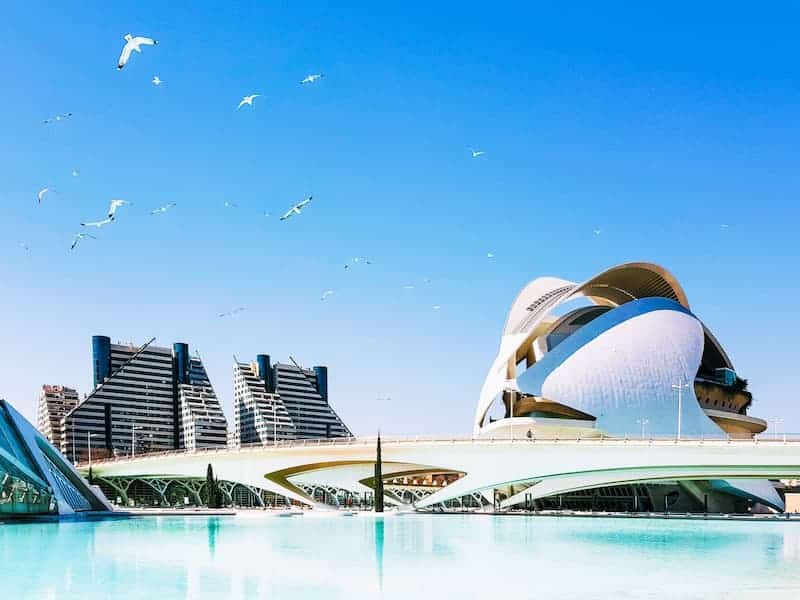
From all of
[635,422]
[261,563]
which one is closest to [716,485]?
[635,422]

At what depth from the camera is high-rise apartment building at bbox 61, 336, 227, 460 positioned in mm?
130500

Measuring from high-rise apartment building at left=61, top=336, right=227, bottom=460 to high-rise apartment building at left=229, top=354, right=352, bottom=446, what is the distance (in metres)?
4.71

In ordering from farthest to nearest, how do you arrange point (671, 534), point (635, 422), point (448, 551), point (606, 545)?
1. point (635, 422)
2. point (671, 534)
3. point (606, 545)
4. point (448, 551)

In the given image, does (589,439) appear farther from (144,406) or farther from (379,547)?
(144,406)

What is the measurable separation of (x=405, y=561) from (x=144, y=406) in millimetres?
116938

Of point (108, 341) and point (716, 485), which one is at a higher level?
point (108, 341)

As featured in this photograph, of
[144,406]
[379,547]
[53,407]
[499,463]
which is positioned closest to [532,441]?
[499,463]

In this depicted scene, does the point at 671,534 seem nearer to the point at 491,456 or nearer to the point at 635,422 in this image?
the point at 491,456

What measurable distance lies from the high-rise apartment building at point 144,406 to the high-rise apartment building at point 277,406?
4710mm

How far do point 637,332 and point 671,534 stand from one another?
2792 cm

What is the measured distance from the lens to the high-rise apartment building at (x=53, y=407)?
140 meters

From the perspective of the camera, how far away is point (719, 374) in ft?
218

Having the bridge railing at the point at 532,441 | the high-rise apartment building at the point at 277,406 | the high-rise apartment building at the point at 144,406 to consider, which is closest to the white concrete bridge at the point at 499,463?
the bridge railing at the point at 532,441

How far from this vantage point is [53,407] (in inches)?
5684
